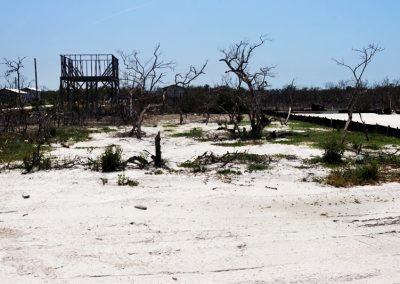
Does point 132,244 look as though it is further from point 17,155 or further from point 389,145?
point 389,145

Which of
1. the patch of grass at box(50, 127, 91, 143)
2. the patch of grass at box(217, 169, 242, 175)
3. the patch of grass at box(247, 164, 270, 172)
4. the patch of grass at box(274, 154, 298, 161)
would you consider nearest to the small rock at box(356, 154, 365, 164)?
the patch of grass at box(274, 154, 298, 161)

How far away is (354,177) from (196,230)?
4.96 meters

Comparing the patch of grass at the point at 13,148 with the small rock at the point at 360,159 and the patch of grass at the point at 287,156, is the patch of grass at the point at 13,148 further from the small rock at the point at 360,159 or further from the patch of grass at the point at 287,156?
the small rock at the point at 360,159

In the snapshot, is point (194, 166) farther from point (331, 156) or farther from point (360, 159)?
point (360, 159)

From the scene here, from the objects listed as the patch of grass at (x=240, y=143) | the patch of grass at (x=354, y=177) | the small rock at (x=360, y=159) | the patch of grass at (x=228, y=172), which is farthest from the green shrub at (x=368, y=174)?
the patch of grass at (x=240, y=143)

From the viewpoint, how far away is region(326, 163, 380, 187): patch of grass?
36.2 ft

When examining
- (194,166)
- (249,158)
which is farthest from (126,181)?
(249,158)

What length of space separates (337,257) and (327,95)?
204ft

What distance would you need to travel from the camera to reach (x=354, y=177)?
11344 mm

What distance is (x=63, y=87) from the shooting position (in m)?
33.8

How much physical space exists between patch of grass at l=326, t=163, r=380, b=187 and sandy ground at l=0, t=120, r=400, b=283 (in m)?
0.39

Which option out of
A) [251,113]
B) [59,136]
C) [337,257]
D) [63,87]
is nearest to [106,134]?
[59,136]

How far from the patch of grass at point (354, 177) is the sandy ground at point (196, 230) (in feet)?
1.27

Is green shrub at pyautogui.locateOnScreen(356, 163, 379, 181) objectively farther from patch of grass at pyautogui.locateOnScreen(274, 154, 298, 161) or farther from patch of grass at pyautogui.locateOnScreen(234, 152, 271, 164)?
patch of grass at pyautogui.locateOnScreen(274, 154, 298, 161)
